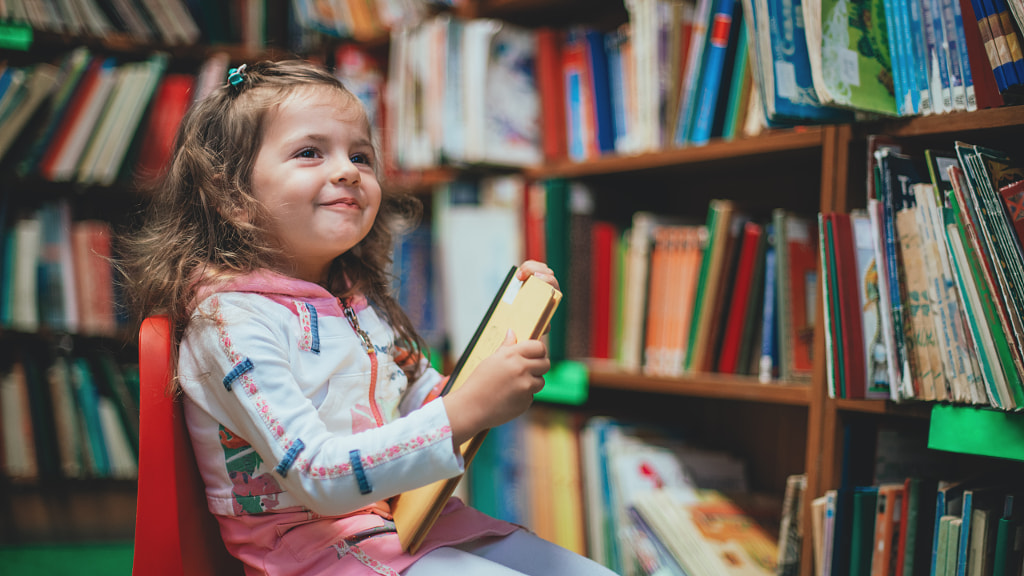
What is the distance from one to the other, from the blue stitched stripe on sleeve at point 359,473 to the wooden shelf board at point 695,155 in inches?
32.4

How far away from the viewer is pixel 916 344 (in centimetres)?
90

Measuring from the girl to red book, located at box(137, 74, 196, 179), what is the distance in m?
1.00

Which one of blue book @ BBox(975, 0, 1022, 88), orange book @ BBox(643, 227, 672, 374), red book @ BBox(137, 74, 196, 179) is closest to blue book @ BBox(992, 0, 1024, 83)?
blue book @ BBox(975, 0, 1022, 88)

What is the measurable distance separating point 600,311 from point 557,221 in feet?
0.68

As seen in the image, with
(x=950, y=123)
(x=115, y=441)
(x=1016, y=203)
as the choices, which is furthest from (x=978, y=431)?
(x=115, y=441)

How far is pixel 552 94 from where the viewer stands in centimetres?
156

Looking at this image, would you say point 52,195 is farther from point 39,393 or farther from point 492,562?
point 492,562

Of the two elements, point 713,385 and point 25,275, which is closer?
point 713,385

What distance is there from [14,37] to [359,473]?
1548 mm

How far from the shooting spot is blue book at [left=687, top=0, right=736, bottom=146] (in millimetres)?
1247

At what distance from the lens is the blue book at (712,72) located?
1.25 metres

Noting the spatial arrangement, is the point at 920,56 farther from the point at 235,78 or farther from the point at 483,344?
the point at 235,78

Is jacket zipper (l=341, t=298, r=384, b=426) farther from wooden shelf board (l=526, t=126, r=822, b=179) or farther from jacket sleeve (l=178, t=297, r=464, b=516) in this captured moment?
wooden shelf board (l=526, t=126, r=822, b=179)

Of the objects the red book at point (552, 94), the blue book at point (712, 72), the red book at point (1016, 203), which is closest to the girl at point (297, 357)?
the red book at point (1016, 203)
